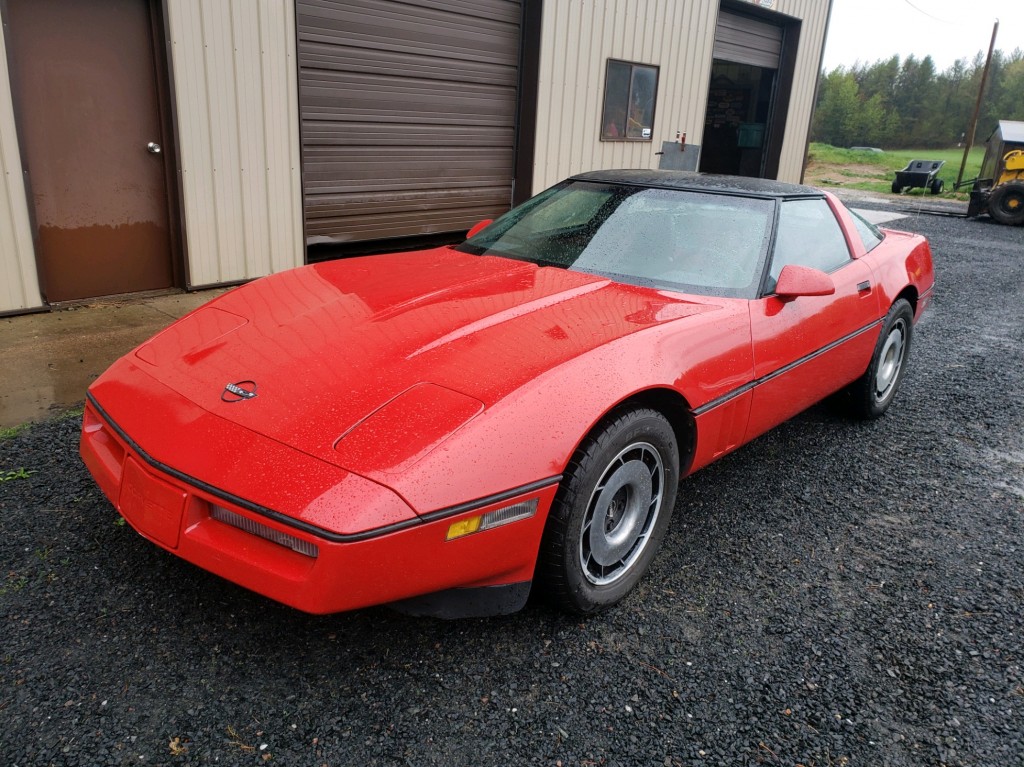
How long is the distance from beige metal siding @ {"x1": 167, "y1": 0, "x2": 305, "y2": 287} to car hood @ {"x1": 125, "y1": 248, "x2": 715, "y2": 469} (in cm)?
301

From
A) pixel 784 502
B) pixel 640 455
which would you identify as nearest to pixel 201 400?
pixel 640 455

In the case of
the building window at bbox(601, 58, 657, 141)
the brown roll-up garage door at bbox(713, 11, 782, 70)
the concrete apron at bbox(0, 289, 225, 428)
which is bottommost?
the concrete apron at bbox(0, 289, 225, 428)

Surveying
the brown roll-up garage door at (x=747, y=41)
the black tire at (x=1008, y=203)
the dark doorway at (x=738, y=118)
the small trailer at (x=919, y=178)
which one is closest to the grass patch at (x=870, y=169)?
the small trailer at (x=919, y=178)

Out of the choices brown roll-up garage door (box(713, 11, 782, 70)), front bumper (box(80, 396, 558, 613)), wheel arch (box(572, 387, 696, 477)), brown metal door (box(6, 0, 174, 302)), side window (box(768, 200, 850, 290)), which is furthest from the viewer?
brown roll-up garage door (box(713, 11, 782, 70))

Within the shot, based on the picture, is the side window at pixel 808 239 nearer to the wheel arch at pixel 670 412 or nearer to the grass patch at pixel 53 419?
the wheel arch at pixel 670 412

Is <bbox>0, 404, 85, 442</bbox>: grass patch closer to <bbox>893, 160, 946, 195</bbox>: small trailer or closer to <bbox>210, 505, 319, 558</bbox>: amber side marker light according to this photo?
<bbox>210, 505, 319, 558</bbox>: amber side marker light

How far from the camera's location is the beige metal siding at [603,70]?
839 centimetres

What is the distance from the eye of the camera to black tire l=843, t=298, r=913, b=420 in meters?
4.05

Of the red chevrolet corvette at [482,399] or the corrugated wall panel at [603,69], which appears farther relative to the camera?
the corrugated wall panel at [603,69]

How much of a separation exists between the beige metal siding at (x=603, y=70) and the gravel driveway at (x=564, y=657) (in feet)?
20.9

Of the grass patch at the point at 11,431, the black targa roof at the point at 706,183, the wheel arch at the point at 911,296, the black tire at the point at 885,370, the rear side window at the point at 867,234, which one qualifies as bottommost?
the grass patch at the point at 11,431

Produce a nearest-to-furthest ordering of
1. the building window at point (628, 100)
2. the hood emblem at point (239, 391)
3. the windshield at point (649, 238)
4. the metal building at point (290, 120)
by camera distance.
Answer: the hood emblem at point (239, 391)
the windshield at point (649, 238)
the metal building at point (290, 120)
the building window at point (628, 100)

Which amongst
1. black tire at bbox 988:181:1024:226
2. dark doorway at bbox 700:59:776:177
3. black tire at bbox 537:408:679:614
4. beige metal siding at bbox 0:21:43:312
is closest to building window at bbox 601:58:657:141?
dark doorway at bbox 700:59:776:177

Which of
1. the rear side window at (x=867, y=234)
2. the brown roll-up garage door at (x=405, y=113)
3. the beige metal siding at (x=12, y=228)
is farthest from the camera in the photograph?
the brown roll-up garage door at (x=405, y=113)
